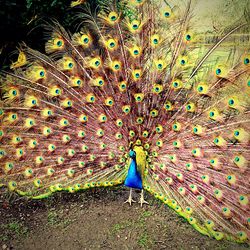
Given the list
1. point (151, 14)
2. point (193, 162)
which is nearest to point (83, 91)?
point (151, 14)

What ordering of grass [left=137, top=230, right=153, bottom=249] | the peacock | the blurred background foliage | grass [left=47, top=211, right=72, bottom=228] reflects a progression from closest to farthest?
1. the peacock
2. grass [left=137, top=230, right=153, bottom=249]
3. grass [left=47, top=211, right=72, bottom=228]
4. the blurred background foliage

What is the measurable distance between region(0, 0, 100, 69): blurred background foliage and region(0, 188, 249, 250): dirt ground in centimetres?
205

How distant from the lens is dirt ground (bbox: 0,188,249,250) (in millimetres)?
2926

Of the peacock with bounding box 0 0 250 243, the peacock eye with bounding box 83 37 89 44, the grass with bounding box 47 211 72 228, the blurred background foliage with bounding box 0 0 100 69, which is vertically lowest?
the grass with bounding box 47 211 72 228

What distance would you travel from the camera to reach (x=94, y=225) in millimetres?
3172

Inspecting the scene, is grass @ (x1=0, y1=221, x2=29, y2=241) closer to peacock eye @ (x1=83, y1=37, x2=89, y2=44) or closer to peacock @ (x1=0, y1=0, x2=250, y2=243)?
peacock @ (x1=0, y1=0, x2=250, y2=243)

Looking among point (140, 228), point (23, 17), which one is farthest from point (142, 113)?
point (23, 17)

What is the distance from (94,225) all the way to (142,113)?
1.40 metres

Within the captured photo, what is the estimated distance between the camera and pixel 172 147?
2.98 m

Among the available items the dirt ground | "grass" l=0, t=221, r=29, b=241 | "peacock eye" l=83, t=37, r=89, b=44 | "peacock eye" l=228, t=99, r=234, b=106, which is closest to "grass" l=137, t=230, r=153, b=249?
the dirt ground

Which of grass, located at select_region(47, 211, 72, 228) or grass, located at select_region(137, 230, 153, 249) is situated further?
grass, located at select_region(47, 211, 72, 228)

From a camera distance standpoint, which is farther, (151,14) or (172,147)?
(172,147)

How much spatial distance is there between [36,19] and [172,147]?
2721 millimetres

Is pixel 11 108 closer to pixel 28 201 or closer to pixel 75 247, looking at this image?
pixel 28 201
